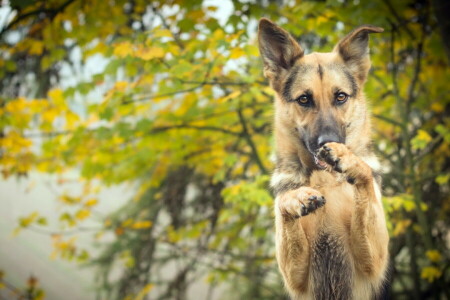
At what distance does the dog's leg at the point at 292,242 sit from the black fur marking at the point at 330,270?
8cm

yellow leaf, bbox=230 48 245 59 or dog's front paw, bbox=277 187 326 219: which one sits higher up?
dog's front paw, bbox=277 187 326 219

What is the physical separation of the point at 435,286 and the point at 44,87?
A: 7.80m

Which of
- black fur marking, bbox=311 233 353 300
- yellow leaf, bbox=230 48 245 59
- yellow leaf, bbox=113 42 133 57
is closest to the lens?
black fur marking, bbox=311 233 353 300

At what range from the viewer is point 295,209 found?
2238mm

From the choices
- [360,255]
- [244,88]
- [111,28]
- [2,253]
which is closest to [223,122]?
[244,88]

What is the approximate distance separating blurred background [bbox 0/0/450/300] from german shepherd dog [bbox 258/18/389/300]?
4.50 feet

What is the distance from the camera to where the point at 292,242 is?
2.53m

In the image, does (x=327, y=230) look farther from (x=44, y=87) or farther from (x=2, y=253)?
(x=2, y=253)

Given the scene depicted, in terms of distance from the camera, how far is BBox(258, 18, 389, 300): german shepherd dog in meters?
2.41

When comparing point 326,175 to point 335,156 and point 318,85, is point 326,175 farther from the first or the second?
point 318,85

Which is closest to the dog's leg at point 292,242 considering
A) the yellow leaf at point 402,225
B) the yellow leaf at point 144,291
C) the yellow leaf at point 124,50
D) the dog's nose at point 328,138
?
the dog's nose at point 328,138

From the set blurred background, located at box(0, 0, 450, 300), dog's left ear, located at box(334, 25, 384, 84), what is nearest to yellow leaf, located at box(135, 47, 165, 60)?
blurred background, located at box(0, 0, 450, 300)

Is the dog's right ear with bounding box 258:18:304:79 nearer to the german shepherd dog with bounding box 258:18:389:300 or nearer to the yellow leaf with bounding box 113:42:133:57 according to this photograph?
the german shepherd dog with bounding box 258:18:389:300

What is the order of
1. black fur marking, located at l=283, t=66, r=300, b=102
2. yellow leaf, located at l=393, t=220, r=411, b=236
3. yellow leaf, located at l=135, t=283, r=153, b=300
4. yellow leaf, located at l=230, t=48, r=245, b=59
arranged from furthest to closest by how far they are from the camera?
1. yellow leaf, located at l=135, t=283, r=153, b=300
2. yellow leaf, located at l=393, t=220, r=411, b=236
3. yellow leaf, located at l=230, t=48, r=245, b=59
4. black fur marking, located at l=283, t=66, r=300, b=102
